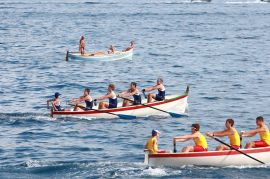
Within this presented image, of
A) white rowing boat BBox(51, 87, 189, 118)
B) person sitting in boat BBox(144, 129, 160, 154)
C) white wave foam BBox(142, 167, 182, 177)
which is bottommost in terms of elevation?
white wave foam BBox(142, 167, 182, 177)

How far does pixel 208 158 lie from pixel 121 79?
3301cm

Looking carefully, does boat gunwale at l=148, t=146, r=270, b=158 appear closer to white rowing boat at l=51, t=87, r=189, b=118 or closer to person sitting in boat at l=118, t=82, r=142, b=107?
white rowing boat at l=51, t=87, r=189, b=118

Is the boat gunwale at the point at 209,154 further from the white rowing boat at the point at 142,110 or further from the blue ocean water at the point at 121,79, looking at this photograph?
the white rowing boat at the point at 142,110

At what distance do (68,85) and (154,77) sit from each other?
31.8 ft

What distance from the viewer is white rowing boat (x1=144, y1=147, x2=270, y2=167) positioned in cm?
3300

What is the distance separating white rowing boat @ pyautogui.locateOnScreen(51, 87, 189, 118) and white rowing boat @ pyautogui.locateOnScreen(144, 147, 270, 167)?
12.2 metres

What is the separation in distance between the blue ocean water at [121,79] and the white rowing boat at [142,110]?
0.47m

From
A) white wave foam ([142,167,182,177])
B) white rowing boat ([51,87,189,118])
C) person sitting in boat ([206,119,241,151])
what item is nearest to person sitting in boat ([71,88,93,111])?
white rowing boat ([51,87,189,118])

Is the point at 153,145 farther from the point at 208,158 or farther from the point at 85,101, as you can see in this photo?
the point at 85,101

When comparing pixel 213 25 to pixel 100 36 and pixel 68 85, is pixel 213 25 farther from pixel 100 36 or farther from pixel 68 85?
pixel 68 85

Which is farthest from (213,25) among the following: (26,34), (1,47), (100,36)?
(1,47)

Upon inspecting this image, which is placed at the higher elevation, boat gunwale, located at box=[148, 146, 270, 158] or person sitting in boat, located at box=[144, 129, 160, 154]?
person sitting in boat, located at box=[144, 129, 160, 154]

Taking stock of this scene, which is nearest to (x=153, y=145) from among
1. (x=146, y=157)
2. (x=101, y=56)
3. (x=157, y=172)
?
(x=146, y=157)

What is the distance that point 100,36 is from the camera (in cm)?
10544
